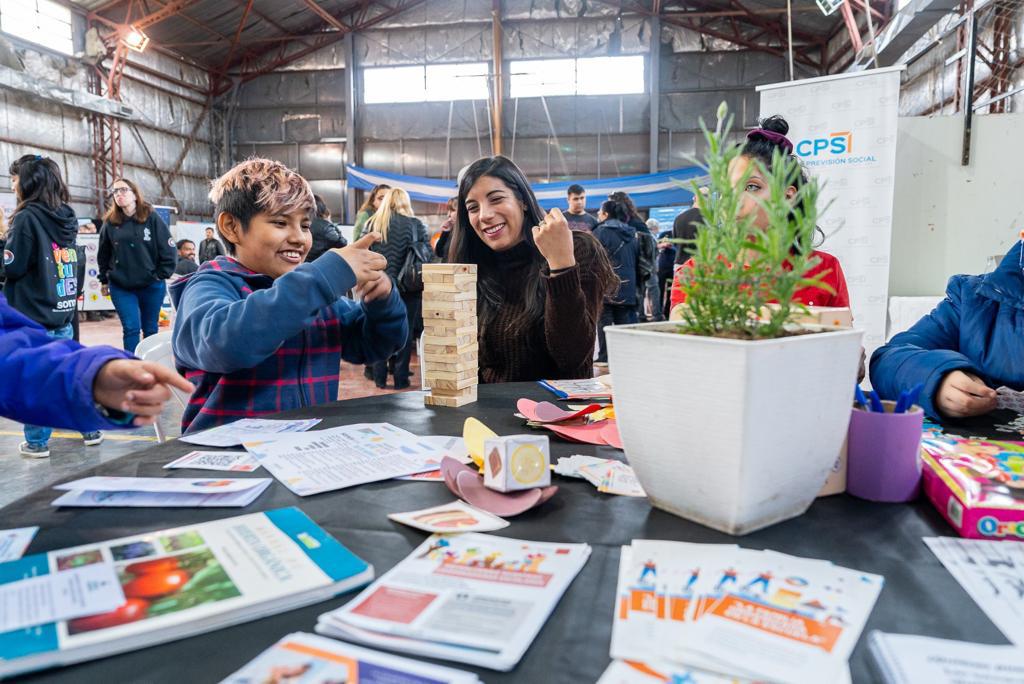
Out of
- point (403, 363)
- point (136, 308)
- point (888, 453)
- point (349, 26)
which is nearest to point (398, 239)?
point (403, 363)

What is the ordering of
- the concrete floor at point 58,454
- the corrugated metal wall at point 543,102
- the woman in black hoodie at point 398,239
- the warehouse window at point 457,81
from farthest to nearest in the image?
the warehouse window at point 457,81 < the corrugated metal wall at point 543,102 < the woman in black hoodie at point 398,239 < the concrete floor at point 58,454

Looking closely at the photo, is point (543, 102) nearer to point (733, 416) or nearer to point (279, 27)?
point (279, 27)

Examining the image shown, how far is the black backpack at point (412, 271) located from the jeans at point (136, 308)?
5.04 ft

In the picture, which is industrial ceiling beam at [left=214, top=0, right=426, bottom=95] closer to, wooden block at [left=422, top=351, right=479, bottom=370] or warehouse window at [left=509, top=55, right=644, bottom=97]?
warehouse window at [left=509, top=55, right=644, bottom=97]

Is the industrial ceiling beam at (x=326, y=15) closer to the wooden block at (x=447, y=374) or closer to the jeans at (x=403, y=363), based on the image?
the jeans at (x=403, y=363)

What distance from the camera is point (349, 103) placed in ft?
39.0

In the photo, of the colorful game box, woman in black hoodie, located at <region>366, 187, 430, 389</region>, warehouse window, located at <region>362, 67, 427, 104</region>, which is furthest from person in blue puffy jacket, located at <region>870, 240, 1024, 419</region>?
warehouse window, located at <region>362, 67, 427, 104</region>

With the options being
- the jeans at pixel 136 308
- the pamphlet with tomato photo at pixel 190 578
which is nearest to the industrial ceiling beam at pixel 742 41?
the jeans at pixel 136 308

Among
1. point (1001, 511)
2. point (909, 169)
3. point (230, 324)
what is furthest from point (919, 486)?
point (909, 169)

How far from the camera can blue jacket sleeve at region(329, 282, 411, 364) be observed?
1.46 metres

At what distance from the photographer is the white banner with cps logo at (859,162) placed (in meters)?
3.92

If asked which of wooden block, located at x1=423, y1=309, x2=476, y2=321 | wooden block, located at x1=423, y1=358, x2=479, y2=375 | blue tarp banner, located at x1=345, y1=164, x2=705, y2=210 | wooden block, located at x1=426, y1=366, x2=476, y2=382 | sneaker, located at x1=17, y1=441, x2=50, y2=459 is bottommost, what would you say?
sneaker, located at x1=17, y1=441, x2=50, y2=459

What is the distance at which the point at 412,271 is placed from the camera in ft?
14.1

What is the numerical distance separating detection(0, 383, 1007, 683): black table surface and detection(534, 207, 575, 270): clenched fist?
62 centimetres
